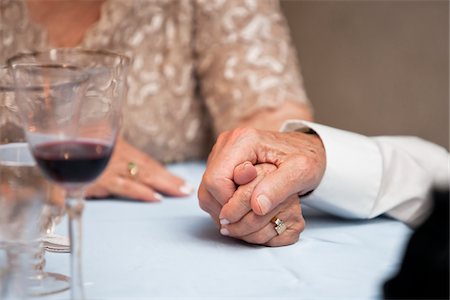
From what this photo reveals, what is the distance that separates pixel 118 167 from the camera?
130cm

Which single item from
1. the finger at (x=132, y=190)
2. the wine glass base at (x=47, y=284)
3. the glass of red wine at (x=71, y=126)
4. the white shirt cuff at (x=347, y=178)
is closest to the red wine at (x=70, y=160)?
the glass of red wine at (x=71, y=126)

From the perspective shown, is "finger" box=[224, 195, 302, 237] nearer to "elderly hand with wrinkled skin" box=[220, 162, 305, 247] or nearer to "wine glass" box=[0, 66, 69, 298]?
"elderly hand with wrinkled skin" box=[220, 162, 305, 247]

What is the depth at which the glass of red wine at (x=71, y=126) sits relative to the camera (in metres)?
0.66

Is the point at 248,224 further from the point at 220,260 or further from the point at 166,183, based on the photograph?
the point at 166,183

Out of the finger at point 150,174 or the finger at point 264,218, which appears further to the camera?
the finger at point 150,174

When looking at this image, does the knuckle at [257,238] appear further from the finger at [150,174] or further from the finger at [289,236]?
the finger at [150,174]

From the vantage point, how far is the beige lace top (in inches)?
61.4

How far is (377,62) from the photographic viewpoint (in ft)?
7.69

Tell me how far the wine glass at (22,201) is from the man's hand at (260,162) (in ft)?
0.72

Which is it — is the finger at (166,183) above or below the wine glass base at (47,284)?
below

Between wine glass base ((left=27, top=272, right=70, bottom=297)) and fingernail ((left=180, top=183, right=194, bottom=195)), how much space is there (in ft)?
1.46

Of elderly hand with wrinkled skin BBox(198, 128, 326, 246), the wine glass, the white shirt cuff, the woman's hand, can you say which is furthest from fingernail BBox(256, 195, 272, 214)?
the woman's hand

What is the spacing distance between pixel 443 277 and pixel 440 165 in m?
0.60

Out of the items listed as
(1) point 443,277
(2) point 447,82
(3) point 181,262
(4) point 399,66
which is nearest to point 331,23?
(4) point 399,66
